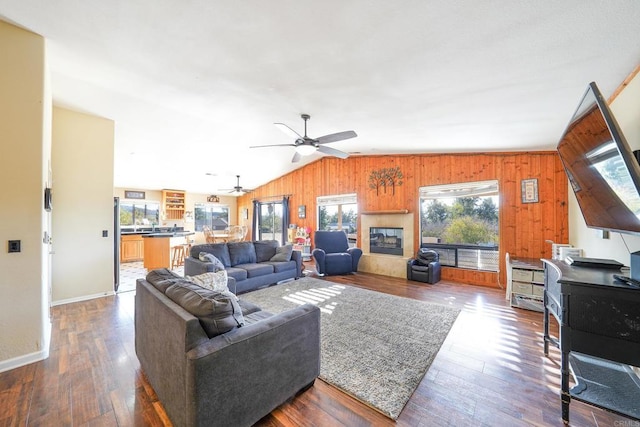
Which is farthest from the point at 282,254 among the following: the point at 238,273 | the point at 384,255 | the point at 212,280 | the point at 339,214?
the point at 212,280

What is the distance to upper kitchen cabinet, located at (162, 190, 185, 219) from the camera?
28.6 ft

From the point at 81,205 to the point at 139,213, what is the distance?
5324mm

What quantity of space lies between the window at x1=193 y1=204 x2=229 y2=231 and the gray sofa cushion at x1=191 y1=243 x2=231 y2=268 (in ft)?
19.5

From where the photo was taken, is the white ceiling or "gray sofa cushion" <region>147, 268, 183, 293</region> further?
"gray sofa cushion" <region>147, 268, 183, 293</region>

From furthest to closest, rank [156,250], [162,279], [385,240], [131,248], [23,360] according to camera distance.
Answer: [131,248] < [385,240] < [156,250] < [23,360] < [162,279]

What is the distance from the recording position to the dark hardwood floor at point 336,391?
156 cm

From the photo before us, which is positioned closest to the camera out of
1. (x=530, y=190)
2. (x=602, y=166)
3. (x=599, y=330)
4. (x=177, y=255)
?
(x=599, y=330)

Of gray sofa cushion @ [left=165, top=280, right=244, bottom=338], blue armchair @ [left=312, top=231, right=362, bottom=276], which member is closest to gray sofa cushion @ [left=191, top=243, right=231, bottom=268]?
blue armchair @ [left=312, top=231, right=362, bottom=276]

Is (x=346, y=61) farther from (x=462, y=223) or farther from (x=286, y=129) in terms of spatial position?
(x=462, y=223)

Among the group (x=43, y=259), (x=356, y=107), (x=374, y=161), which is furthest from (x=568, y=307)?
(x=374, y=161)

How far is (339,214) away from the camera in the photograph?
7102 millimetres

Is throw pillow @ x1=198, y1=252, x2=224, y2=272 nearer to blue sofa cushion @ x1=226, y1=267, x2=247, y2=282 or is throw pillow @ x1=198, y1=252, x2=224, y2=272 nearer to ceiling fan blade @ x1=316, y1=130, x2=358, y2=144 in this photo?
blue sofa cushion @ x1=226, y1=267, x2=247, y2=282

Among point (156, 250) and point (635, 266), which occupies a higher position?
point (635, 266)

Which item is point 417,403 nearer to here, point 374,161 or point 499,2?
point 499,2
